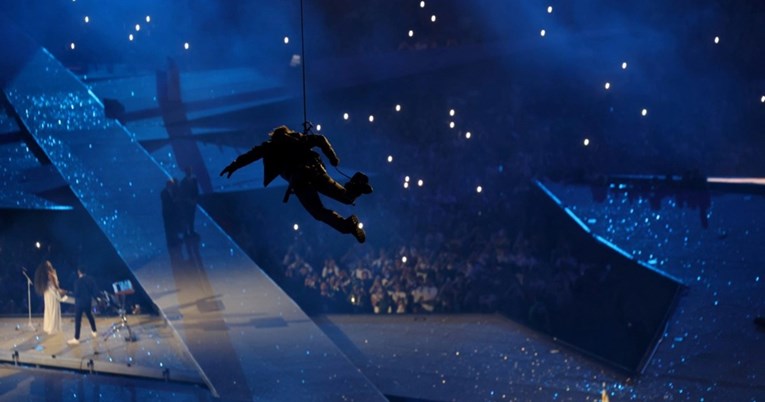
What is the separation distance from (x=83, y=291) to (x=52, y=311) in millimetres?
916

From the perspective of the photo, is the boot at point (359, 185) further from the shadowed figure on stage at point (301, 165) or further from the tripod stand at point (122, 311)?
the tripod stand at point (122, 311)

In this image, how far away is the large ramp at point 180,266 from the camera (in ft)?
34.5

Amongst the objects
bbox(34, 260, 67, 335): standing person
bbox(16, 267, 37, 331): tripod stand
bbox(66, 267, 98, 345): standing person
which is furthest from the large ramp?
bbox(16, 267, 37, 331): tripod stand

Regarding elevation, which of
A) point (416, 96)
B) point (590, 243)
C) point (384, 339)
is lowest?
point (384, 339)

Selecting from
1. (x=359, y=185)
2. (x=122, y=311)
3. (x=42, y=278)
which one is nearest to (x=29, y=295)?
(x=42, y=278)

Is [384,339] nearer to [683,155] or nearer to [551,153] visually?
[551,153]

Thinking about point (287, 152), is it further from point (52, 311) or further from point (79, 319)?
point (52, 311)

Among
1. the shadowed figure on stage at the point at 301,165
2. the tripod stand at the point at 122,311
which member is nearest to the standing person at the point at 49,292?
the tripod stand at the point at 122,311

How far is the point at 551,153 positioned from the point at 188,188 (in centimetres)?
645

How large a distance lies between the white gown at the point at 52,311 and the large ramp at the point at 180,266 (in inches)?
47.7

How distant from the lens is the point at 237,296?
12914 millimetres

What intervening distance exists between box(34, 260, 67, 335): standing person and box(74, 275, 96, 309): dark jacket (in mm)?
583

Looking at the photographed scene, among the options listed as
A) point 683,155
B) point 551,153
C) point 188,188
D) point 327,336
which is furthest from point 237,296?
point 683,155

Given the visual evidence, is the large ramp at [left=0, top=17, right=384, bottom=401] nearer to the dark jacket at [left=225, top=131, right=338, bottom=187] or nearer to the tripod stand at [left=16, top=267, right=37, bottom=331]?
the tripod stand at [left=16, top=267, right=37, bottom=331]
